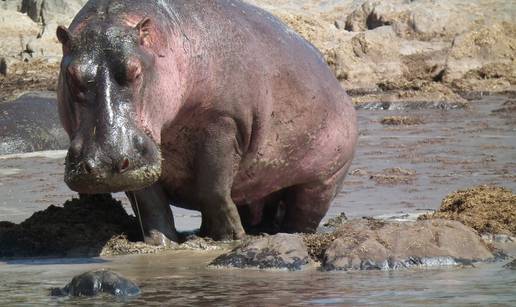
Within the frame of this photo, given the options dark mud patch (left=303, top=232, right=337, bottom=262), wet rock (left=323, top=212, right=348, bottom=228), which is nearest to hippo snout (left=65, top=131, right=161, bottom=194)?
dark mud patch (left=303, top=232, right=337, bottom=262)

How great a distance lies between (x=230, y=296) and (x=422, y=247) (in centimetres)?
129

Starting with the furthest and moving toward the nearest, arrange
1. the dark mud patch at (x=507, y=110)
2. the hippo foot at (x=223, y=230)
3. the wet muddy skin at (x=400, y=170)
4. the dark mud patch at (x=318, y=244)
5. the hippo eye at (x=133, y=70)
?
the dark mud patch at (x=507, y=110) < the wet muddy skin at (x=400, y=170) < the hippo foot at (x=223, y=230) < the dark mud patch at (x=318, y=244) < the hippo eye at (x=133, y=70)

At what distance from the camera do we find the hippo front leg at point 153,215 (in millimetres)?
7227

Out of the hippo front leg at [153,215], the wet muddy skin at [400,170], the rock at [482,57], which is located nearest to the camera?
the hippo front leg at [153,215]

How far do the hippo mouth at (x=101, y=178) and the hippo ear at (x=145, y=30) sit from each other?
730mm

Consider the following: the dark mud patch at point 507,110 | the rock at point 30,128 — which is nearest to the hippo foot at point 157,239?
the rock at point 30,128

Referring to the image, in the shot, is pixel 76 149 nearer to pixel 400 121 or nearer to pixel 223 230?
pixel 223 230

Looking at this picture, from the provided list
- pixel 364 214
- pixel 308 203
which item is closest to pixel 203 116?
pixel 308 203

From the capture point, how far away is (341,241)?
20.8 feet

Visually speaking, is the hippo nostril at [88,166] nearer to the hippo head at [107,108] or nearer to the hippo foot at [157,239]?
the hippo head at [107,108]

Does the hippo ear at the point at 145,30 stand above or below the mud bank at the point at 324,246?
above

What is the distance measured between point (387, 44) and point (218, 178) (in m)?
17.2

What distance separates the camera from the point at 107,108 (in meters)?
5.88

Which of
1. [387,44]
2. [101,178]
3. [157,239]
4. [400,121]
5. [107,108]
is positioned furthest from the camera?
[387,44]
